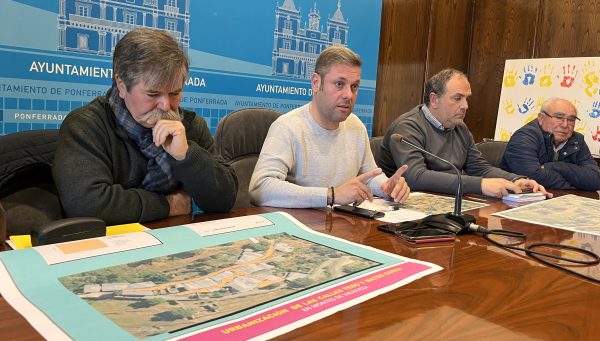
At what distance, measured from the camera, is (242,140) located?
203 centimetres

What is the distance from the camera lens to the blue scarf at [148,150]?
141 cm

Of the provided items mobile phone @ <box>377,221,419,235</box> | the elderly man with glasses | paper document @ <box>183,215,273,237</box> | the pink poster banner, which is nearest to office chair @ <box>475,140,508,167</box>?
the elderly man with glasses

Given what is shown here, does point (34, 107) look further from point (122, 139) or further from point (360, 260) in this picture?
point (360, 260)

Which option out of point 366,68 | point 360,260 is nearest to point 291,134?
point 360,260

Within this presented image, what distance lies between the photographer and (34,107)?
8.33 ft

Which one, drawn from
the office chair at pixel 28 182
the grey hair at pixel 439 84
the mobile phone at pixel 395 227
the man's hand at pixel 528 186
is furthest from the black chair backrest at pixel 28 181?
the grey hair at pixel 439 84

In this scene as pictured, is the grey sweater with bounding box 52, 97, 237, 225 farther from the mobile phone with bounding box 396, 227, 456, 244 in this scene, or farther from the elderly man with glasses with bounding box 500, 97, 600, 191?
the elderly man with glasses with bounding box 500, 97, 600, 191

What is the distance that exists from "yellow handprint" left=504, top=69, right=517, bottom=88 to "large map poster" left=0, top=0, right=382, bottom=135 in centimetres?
132

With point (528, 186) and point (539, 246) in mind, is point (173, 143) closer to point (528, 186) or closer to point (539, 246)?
point (539, 246)

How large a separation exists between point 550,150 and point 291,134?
5.88 ft

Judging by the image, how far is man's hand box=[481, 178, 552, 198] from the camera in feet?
6.25

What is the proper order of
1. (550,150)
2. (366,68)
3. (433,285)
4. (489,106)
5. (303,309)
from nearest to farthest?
(303,309), (433,285), (550,150), (366,68), (489,106)

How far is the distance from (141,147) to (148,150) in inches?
0.9

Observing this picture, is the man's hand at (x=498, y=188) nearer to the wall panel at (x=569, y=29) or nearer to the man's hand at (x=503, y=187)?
the man's hand at (x=503, y=187)
